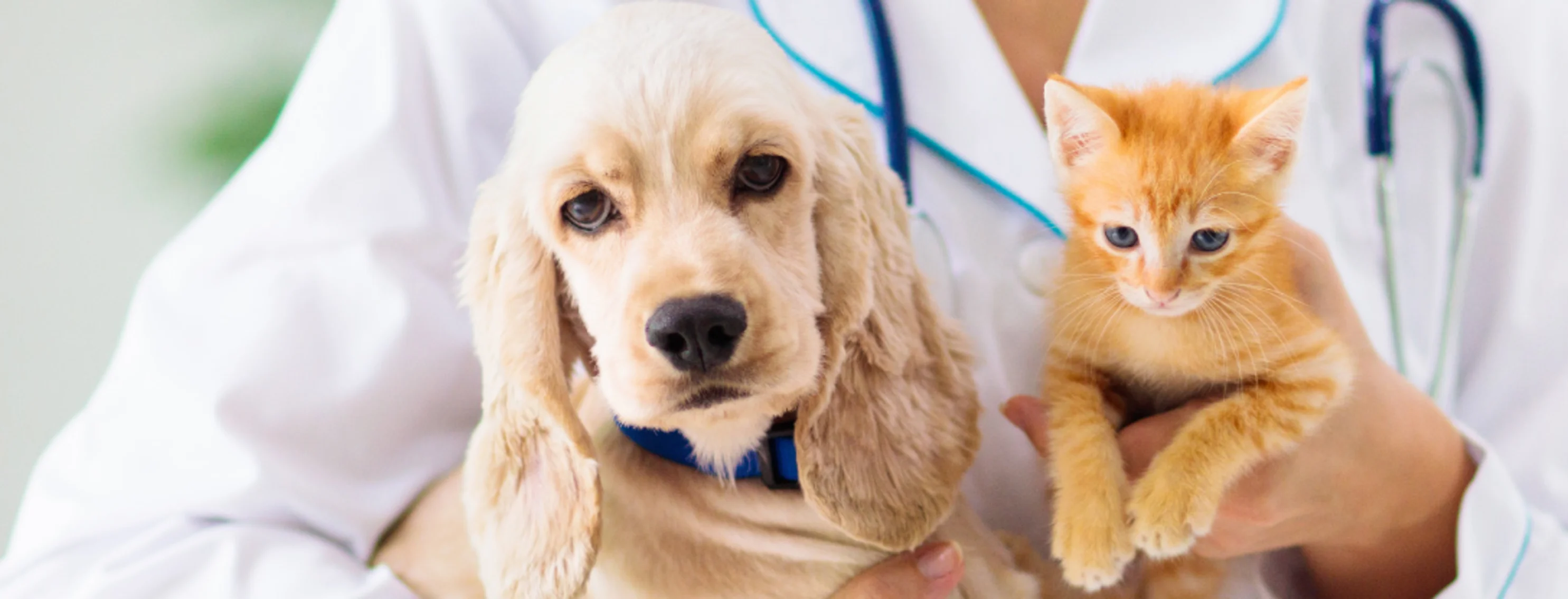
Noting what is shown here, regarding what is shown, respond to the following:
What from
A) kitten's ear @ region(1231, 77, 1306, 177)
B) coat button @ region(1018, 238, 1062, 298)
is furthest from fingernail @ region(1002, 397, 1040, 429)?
kitten's ear @ region(1231, 77, 1306, 177)

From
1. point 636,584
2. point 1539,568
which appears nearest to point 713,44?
point 636,584

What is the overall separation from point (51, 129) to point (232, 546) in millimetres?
1044

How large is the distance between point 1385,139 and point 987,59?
0.55 metres

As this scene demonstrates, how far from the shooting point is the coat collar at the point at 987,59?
108 centimetres

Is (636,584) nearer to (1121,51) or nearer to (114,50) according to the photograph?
(1121,51)

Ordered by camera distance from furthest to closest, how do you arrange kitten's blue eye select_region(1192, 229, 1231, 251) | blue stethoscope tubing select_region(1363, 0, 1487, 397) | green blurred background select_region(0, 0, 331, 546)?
1. green blurred background select_region(0, 0, 331, 546)
2. blue stethoscope tubing select_region(1363, 0, 1487, 397)
3. kitten's blue eye select_region(1192, 229, 1231, 251)

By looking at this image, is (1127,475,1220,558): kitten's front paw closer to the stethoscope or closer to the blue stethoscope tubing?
the stethoscope

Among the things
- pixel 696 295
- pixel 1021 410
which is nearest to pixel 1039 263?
pixel 1021 410

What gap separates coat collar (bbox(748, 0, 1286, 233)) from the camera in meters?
1.08

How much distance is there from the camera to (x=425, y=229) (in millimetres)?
1166

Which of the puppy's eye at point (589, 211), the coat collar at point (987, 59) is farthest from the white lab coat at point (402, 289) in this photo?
the puppy's eye at point (589, 211)

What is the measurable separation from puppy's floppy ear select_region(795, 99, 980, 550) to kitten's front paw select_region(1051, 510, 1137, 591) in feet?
0.34

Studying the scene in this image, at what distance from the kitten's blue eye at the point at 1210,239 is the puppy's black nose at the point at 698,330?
0.37 m

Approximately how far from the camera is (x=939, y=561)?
2.85 ft
